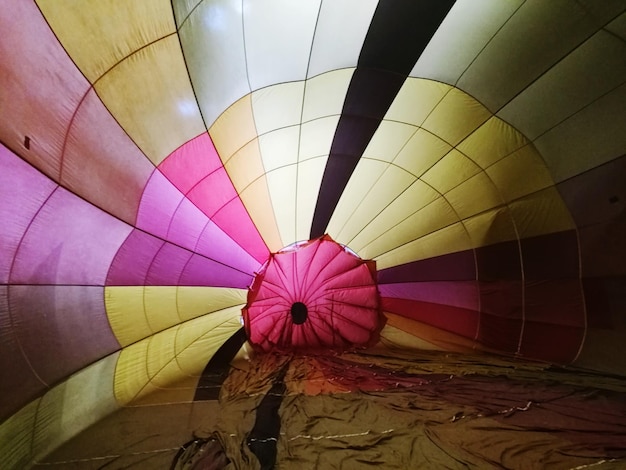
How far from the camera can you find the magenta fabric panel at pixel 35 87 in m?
1.04

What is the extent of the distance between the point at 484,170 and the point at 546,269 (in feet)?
2.52

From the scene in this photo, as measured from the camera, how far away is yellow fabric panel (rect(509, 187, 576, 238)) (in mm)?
2029

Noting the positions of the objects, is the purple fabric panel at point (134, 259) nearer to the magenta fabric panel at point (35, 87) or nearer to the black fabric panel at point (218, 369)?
the magenta fabric panel at point (35, 87)

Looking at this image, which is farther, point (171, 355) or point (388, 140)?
point (171, 355)

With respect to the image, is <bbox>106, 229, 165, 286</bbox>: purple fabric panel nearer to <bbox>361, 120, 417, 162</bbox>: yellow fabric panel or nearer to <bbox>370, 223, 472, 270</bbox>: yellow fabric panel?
<bbox>361, 120, 417, 162</bbox>: yellow fabric panel

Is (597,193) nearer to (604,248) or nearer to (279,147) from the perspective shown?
(604,248)

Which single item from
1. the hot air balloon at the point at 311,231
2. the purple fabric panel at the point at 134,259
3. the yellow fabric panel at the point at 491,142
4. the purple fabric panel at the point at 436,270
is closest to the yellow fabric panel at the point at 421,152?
the hot air balloon at the point at 311,231

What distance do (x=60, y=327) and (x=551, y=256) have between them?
2759 millimetres

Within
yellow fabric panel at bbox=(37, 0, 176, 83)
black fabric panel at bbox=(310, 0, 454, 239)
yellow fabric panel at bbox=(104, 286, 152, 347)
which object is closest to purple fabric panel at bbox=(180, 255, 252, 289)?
yellow fabric panel at bbox=(104, 286, 152, 347)


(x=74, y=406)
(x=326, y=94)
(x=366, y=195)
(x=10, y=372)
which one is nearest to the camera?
(x=10, y=372)

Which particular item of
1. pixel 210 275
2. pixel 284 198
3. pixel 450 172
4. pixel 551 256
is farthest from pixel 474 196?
pixel 210 275

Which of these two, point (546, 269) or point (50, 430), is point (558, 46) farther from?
point (50, 430)

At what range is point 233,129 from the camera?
1.80 metres

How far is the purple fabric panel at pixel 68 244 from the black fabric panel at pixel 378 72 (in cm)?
132
